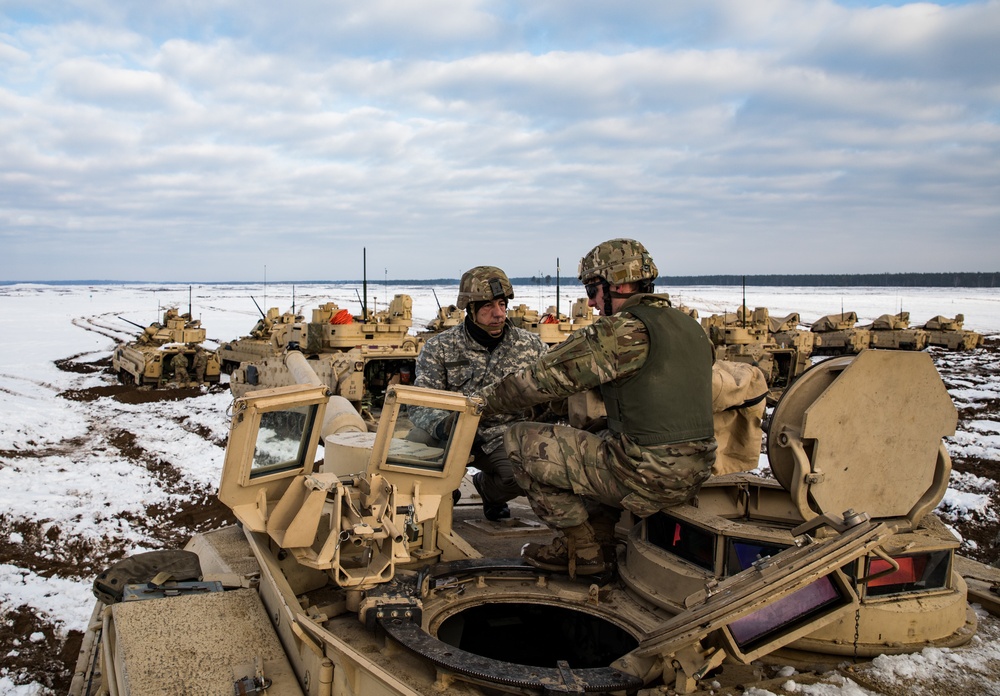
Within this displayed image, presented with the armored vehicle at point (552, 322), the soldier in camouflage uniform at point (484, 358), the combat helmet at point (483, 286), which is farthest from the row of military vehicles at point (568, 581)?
the armored vehicle at point (552, 322)

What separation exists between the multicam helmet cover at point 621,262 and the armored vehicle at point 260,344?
51.6 feet

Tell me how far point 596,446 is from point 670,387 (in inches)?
20.2

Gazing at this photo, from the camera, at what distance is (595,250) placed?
3.97 m

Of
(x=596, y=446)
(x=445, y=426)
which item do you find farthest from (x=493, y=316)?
(x=596, y=446)

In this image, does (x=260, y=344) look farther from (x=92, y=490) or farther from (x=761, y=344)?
(x=761, y=344)

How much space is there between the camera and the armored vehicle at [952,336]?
35.0m

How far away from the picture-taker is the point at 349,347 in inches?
689

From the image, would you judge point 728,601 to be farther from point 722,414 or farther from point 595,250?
point 595,250

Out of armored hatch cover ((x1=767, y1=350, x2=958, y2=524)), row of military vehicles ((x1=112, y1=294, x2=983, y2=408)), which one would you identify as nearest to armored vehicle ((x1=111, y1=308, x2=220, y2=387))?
row of military vehicles ((x1=112, y1=294, x2=983, y2=408))

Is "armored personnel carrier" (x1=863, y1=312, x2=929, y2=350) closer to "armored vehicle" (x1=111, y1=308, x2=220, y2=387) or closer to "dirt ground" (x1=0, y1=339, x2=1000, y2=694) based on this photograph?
"dirt ground" (x1=0, y1=339, x2=1000, y2=694)

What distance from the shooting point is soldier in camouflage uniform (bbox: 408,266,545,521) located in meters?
5.49

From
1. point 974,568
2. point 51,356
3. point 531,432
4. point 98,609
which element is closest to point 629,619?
point 531,432

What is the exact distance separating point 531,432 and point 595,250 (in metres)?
0.95

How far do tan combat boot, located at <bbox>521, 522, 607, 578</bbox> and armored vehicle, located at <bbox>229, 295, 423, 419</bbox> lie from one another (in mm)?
11213
